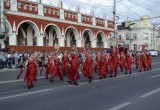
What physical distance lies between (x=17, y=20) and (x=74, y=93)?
23990mm

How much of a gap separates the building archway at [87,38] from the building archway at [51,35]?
22.7ft

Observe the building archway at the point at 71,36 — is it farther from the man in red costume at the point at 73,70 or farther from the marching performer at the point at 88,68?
the man in red costume at the point at 73,70

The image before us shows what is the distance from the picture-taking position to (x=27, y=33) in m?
37.6

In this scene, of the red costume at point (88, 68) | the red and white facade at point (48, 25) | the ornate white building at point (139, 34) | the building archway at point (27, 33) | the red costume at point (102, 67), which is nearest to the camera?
the red costume at point (88, 68)

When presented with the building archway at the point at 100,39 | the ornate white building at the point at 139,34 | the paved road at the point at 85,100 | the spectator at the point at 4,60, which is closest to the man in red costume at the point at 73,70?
the paved road at the point at 85,100

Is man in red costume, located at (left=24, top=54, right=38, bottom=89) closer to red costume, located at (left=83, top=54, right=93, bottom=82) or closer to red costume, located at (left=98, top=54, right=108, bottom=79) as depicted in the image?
red costume, located at (left=83, top=54, right=93, bottom=82)

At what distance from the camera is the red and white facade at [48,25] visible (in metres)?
32.3

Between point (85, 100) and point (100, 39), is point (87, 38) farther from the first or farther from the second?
point (85, 100)

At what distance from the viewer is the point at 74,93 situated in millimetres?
10656

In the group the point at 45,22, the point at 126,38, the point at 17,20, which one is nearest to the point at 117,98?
the point at 17,20

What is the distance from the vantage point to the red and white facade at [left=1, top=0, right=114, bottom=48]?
32.3 meters

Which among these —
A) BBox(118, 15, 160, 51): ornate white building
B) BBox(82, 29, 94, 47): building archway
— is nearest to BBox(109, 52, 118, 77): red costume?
BBox(82, 29, 94, 47): building archway

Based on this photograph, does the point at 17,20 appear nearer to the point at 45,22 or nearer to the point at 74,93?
the point at 45,22

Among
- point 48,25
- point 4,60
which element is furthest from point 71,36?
point 4,60
